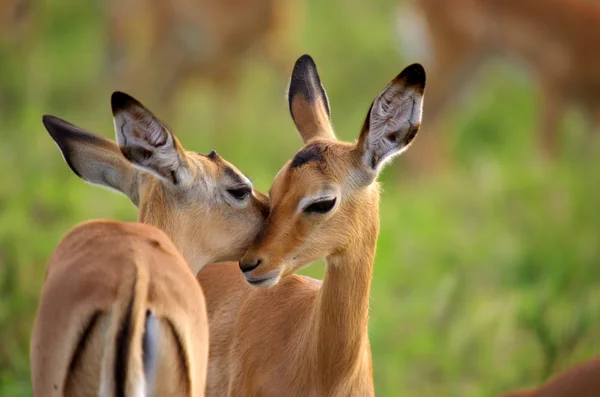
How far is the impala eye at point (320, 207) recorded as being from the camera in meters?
4.11

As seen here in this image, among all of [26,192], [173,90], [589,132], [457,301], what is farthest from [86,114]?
[457,301]

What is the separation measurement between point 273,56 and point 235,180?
292 inches

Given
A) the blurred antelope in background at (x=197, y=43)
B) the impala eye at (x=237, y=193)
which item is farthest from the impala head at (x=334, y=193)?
the blurred antelope in background at (x=197, y=43)

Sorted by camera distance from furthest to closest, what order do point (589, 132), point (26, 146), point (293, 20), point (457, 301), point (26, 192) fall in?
point (293, 20), point (589, 132), point (26, 146), point (26, 192), point (457, 301)

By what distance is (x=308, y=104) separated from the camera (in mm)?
4660

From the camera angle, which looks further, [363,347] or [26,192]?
[26,192]

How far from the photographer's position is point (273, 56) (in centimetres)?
1170

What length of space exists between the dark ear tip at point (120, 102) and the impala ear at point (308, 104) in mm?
803

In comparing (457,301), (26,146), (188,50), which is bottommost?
(457,301)

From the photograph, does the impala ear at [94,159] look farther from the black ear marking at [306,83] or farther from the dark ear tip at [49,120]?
the black ear marking at [306,83]

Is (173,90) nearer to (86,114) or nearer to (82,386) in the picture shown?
(86,114)

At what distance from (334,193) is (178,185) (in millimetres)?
538

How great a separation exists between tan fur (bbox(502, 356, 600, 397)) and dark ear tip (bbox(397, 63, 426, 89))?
1049 mm

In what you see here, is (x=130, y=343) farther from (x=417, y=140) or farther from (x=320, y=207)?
(x=417, y=140)
